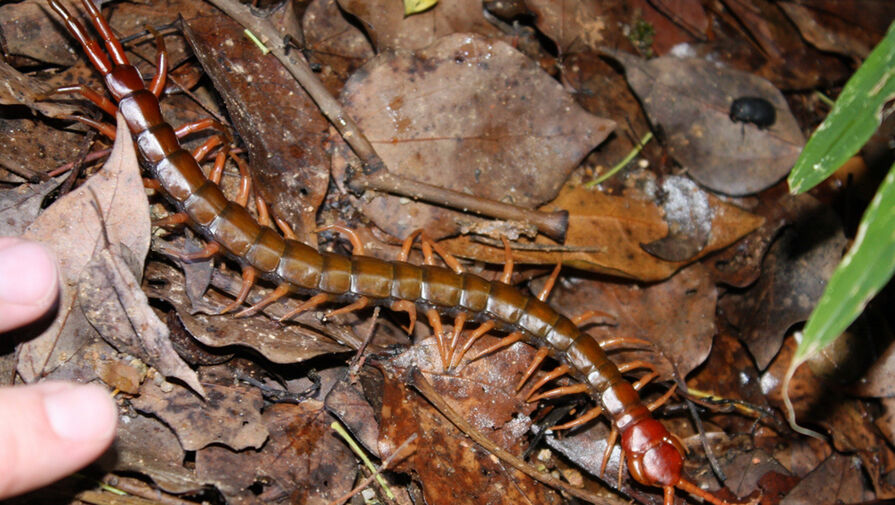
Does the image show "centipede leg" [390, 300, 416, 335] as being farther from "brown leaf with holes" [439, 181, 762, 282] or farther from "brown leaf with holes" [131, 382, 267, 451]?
"brown leaf with holes" [131, 382, 267, 451]

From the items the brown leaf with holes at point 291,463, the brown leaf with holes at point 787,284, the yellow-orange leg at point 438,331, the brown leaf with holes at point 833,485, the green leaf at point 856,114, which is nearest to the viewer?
the green leaf at point 856,114

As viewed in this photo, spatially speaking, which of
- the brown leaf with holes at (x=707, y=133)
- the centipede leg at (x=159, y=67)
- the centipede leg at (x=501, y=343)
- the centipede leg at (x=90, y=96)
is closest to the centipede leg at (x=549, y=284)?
the centipede leg at (x=501, y=343)

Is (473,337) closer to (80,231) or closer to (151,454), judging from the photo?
(151,454)

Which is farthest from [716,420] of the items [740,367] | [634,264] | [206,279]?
[206,279]

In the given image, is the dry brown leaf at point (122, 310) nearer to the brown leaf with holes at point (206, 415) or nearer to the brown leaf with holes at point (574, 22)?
the brown leaf with holes at point (206, 415)

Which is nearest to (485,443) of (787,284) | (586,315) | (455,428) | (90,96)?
(455,428)

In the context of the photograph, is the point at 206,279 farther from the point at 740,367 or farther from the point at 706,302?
the point at 740,367

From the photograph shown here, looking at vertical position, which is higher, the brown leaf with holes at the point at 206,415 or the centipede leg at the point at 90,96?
the centipede leg at the point at 90,96
